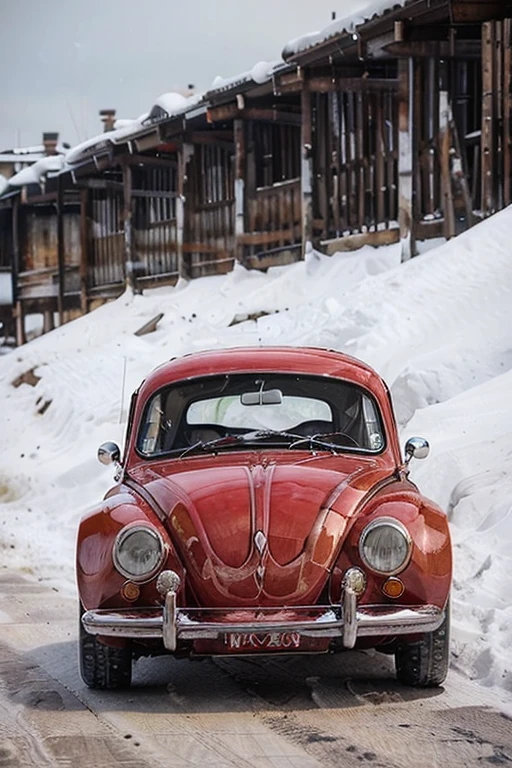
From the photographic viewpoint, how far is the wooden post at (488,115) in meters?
15.7

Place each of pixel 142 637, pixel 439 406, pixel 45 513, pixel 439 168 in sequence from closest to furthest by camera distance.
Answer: pixel 142 637, pixel 439 406, pixel 45 513, pixel 439 168

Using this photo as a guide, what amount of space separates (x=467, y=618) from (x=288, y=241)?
15514mm

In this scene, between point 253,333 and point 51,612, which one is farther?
point 253,333

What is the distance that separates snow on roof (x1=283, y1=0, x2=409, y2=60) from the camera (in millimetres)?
16328

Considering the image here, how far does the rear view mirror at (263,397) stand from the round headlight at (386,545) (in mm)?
1441

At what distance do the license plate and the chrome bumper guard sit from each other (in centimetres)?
4

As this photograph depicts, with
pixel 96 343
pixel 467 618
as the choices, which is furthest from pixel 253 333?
pixel 467 618

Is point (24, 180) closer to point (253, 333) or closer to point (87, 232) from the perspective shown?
point (87, 232)

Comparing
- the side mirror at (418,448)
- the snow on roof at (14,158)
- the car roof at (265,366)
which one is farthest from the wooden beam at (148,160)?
the snow on roof at (14,158)

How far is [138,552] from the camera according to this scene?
19.1 feet

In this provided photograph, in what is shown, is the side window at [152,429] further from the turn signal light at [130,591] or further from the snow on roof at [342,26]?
the snow on roof at [342,26]

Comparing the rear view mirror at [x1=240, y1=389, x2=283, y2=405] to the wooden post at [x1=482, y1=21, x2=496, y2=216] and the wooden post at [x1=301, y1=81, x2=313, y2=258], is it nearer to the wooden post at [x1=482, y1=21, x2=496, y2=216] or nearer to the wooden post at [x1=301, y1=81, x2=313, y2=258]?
the wooden post at [x1=482, y1=21, x2=496, y2=216]

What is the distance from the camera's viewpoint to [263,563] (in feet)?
18.7

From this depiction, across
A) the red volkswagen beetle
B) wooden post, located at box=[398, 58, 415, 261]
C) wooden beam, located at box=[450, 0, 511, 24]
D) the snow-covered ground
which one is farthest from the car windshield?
wooden post, located at box=[398, 58, 415, 261]
